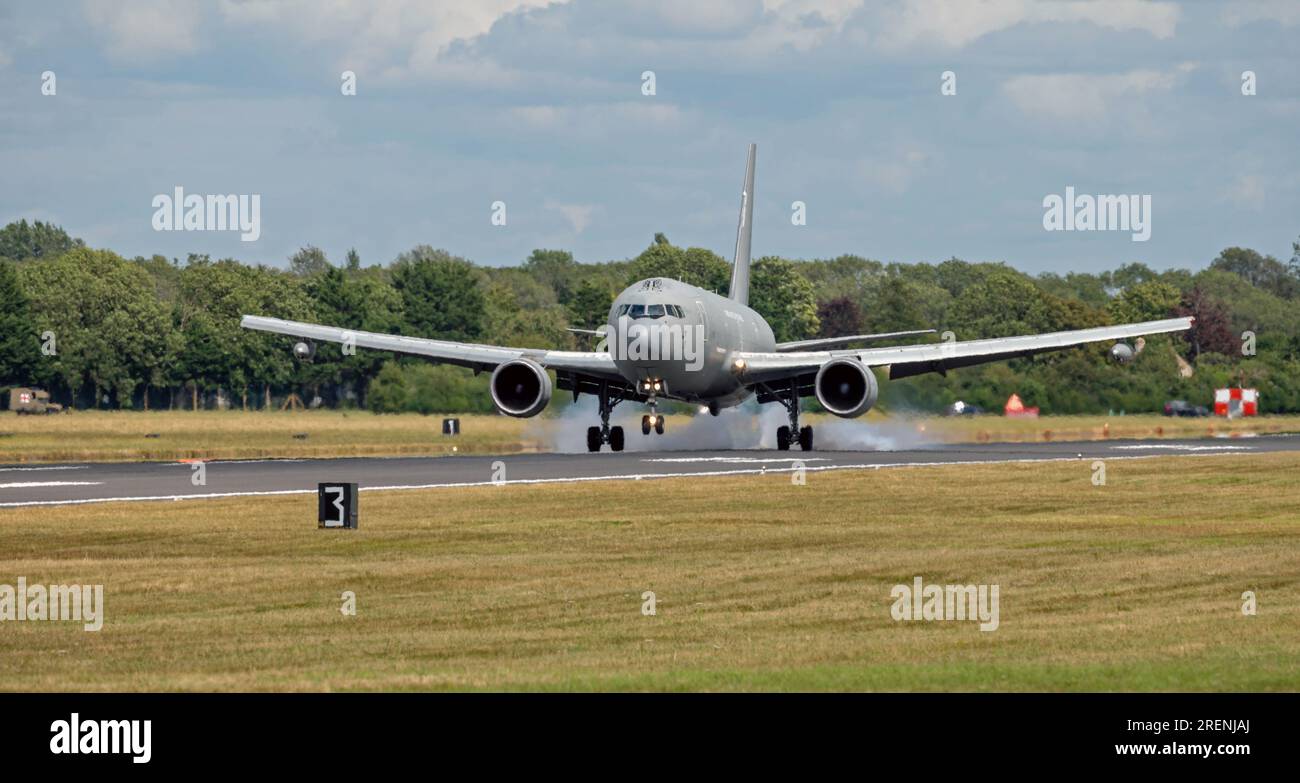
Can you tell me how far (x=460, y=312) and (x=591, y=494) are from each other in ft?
353

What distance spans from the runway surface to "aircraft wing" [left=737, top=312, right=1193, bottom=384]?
2.73 meters

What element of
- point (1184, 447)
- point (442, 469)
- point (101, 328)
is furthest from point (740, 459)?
point (101, 328)

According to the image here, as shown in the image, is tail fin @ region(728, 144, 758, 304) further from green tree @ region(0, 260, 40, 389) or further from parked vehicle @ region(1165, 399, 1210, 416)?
green tree @ region(0, 260, 40, 389)

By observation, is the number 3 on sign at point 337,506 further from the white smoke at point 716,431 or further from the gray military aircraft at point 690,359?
the white smoke at point 716,431

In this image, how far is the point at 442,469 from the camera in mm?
51156

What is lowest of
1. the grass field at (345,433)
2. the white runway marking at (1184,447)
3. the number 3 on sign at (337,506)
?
the number 3 on sign at (337,506)

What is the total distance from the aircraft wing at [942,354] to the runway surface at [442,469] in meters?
2.73

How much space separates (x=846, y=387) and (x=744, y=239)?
18446 millimetres

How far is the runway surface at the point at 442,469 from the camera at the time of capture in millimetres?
42781

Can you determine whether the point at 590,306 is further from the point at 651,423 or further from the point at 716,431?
the point at 651,423

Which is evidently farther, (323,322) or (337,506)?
(323,322)

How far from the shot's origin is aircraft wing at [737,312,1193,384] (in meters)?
60.7

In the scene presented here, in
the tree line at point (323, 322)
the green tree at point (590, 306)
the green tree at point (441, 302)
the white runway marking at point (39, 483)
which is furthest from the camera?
the green tree at point (441, 302)

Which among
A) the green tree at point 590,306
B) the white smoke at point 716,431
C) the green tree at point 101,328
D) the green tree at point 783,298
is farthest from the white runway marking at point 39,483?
the green tree at point 783,298
